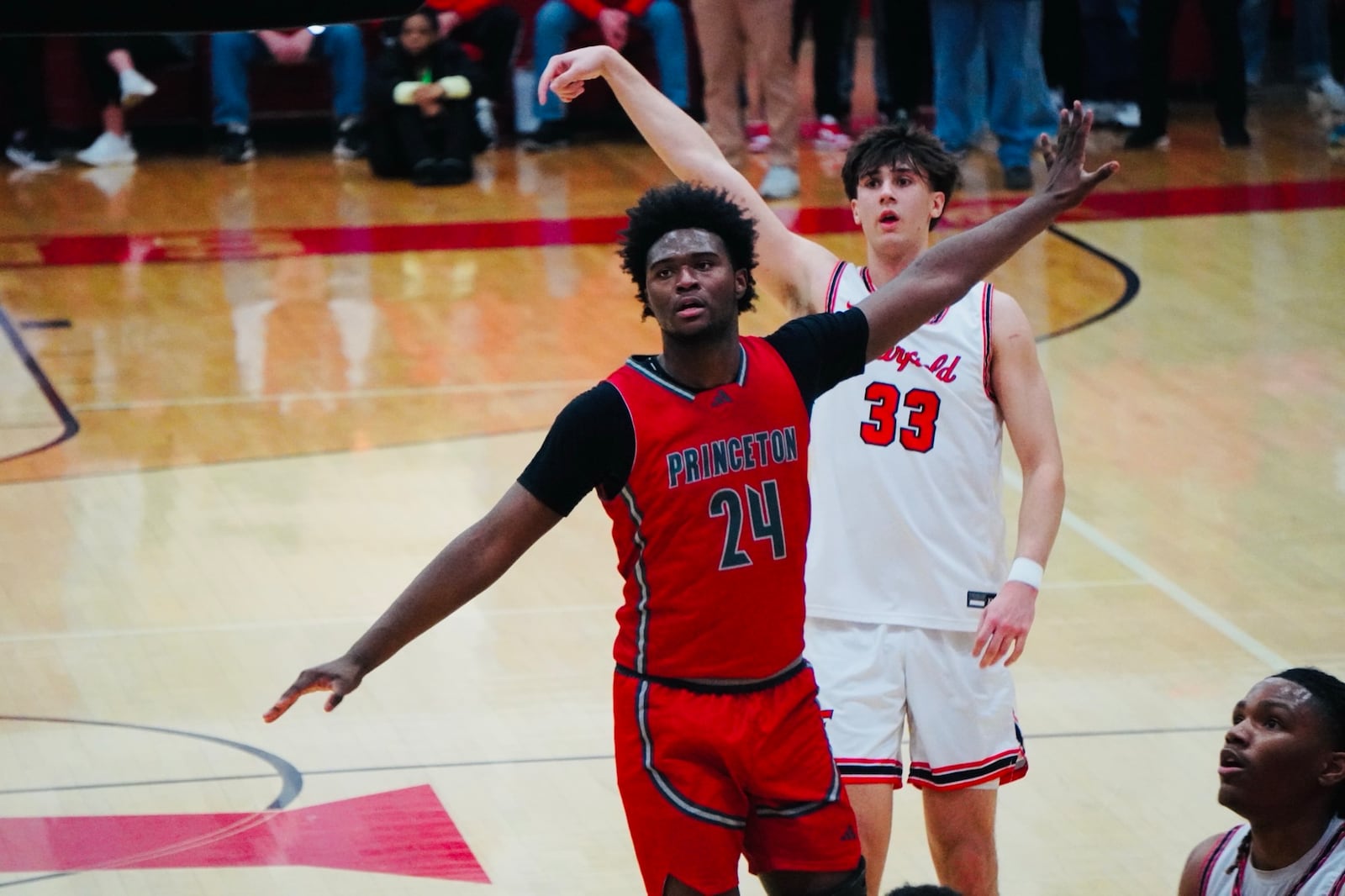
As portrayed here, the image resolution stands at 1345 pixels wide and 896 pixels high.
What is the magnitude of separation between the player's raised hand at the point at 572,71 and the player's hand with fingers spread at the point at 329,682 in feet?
4.29

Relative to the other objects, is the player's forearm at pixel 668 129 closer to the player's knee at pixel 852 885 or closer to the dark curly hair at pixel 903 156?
the dark curly hair at pixel 903 156

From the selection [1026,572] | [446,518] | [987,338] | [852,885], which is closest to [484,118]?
[446,518]

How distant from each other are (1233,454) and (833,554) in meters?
4.09

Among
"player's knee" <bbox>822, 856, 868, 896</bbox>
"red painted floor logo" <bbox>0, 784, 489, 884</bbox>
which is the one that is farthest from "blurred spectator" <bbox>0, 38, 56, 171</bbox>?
"player's knee" <bbox>822, 856, 868, 896</bbox>

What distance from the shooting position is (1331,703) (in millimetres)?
3389

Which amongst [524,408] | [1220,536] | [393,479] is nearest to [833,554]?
[1220,536]

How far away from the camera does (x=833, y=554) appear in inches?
165

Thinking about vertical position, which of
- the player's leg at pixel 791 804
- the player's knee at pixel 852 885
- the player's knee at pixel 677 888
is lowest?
the player's knee at pixel 852 885

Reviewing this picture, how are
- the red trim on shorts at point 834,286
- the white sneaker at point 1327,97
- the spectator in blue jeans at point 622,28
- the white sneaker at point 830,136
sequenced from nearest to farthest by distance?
1. the red trim on shorts at point 834,286
2. the spectator in blue jeans at point 622,28
3. the white sneaker at point 830,136
4. the white sneaker at point 1327,97

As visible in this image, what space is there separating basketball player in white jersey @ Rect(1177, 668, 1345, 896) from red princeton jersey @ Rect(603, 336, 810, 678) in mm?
757

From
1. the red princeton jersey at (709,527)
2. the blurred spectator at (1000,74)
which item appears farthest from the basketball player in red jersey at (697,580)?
the blurred spectator at (1000,74)

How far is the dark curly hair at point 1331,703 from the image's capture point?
337cm

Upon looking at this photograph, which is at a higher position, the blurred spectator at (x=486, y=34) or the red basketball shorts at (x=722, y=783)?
the red basketball shorts at (x=722, y=783)

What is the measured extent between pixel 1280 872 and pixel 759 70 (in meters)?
9.20
